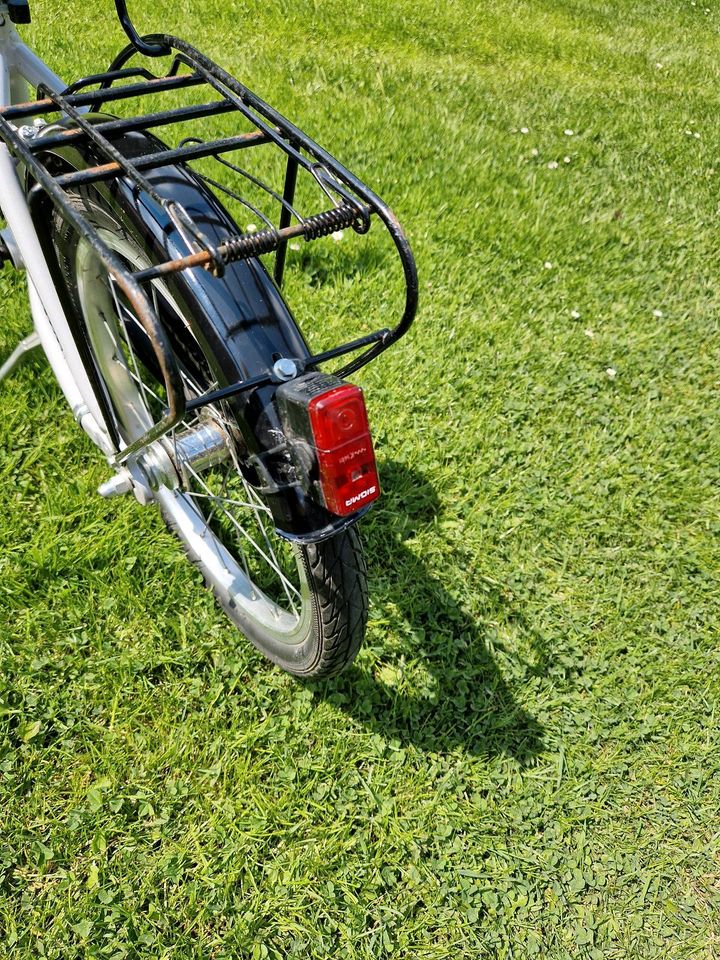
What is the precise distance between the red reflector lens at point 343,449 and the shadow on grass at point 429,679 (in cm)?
104

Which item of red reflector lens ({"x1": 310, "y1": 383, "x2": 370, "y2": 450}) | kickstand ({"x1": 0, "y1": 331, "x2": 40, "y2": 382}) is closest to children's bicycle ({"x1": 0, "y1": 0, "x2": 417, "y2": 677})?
red reflector lens ({"x1": 310, "y1": 383, "x2": 370, "y2": 450})

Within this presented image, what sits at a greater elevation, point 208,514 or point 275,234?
point 275,234

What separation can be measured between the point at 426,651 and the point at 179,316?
128 cm

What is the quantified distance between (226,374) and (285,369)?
0.48 feet

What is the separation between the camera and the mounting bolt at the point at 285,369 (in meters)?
1.52

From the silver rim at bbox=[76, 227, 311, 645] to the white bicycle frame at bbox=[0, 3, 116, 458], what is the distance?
5.4 inches

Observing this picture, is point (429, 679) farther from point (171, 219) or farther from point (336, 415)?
point (171, 219)

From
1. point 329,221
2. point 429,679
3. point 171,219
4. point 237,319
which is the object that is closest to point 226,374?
point 237,319

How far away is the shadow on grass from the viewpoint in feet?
7.50

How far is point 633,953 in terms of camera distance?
1972mm

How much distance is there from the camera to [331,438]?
1375mm

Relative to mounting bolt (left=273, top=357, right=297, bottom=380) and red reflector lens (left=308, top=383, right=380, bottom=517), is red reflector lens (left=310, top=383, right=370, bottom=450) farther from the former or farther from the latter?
mounting bolt (left=273, top=357, right=297, bottom=380)

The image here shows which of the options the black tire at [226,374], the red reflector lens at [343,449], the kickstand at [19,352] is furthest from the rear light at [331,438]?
the kickstand at [19,352]

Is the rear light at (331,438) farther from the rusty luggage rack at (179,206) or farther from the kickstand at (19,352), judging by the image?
the kickstand at (19,352)
